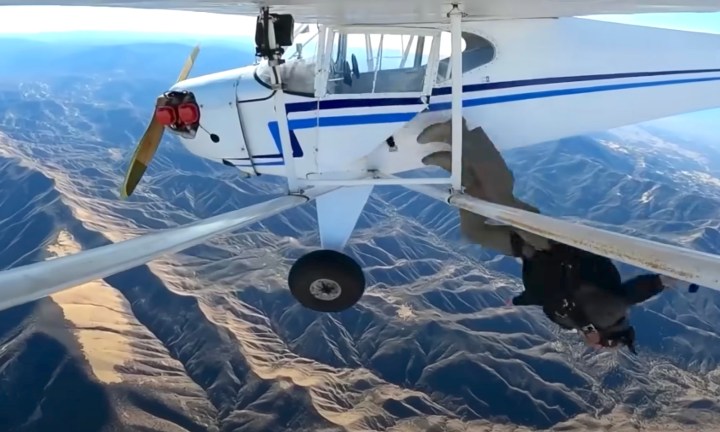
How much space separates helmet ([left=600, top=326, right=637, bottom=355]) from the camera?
580 cm

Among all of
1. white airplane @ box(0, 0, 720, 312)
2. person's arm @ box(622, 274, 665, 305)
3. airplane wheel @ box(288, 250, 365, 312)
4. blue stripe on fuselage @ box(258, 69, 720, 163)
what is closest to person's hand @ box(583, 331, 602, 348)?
person's arm @ box(622, 274, 665, 305)

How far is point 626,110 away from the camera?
642 centimetres

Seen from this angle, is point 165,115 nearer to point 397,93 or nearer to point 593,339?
point 397,93

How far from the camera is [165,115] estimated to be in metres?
6.27

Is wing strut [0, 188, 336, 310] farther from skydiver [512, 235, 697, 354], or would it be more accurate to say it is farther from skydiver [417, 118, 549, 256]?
skydiver [512, 235, 697, 354]

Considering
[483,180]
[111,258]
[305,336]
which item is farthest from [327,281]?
[305,336]

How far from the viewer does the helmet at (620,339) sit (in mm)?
5805

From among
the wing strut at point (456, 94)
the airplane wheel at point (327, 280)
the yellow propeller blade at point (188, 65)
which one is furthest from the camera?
the yellow propeller blade at point (188, 65)

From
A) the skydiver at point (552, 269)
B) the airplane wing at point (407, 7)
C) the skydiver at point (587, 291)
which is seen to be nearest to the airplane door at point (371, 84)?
the airplane wing at point (407, 7)

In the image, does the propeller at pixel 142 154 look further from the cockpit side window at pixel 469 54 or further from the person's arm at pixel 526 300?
the person's arm at pixel 526 300

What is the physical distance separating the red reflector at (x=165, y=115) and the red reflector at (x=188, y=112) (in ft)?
0.25

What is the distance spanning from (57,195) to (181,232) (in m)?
120

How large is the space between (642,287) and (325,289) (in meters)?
2.88

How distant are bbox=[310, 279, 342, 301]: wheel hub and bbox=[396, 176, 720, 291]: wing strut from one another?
5.05 ft
